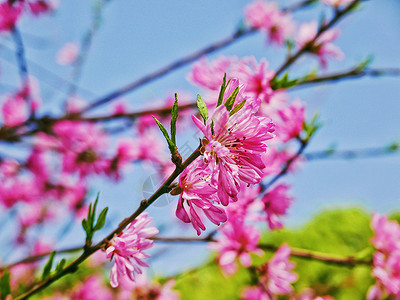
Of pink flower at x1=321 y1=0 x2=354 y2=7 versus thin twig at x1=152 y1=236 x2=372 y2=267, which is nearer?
thin twig at x1=152 y1=236 x2=372 y2=267

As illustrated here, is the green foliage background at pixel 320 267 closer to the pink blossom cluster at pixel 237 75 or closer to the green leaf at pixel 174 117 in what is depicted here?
the pink blossom cluster at pixel 237 75

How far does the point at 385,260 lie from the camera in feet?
5.64

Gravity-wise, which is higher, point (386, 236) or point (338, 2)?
point (338, 2)

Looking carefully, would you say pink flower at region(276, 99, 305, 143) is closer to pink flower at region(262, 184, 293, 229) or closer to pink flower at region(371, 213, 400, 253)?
pink flower at region(262, 184, 293, 229)

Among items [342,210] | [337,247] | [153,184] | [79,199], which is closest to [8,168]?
[79,199]

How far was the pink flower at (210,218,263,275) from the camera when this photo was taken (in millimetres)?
1462

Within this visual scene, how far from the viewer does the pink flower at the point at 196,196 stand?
766mm

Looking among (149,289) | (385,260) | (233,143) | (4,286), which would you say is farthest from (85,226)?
(385,260)

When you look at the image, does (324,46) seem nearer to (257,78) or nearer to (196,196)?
(257,78)

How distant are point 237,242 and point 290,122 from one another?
580mm

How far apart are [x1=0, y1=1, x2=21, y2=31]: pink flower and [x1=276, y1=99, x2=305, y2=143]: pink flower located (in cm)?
156

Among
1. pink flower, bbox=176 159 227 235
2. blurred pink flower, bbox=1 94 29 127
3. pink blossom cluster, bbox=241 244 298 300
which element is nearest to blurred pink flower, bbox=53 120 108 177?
blurred pink flower, bbox=1 94 29 127

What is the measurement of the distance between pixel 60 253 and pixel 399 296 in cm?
166

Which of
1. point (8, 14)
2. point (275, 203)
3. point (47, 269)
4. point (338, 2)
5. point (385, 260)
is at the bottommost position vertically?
point (385, 260)
